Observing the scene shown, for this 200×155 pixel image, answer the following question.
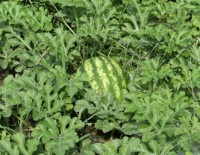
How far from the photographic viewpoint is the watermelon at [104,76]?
3377 millimetres

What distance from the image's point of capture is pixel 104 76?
3.41 m

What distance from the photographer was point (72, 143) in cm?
280

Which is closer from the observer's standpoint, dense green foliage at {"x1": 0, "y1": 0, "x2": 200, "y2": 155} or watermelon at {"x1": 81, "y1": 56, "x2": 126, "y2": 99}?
dense green foliage at {"x1": 0, "y1": 0, "x2": 200, "y2": 155}

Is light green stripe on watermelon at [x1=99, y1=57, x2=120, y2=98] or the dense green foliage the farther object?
light green stripe on watermelon at [x1=99, y1=57, x2=120, y2=98]

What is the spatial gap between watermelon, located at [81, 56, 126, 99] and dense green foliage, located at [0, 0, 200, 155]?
6 cm

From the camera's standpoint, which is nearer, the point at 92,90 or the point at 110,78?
the point at 92,90

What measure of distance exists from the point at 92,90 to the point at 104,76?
0.18m

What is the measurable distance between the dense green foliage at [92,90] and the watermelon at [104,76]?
60 mm

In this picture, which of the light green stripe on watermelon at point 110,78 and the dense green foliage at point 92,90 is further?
the light green stripe on watermelon at point 110,78

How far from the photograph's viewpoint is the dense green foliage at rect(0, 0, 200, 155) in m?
2.89

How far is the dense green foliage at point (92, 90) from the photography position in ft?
9.50

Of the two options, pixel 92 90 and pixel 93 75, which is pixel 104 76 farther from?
pixel 92 90

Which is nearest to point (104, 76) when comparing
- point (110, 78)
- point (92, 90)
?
point (110, 78)

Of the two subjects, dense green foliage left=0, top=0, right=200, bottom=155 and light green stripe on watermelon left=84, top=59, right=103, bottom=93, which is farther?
light green stripe on watermelon left=84, top=59, right=103, bottom=93
